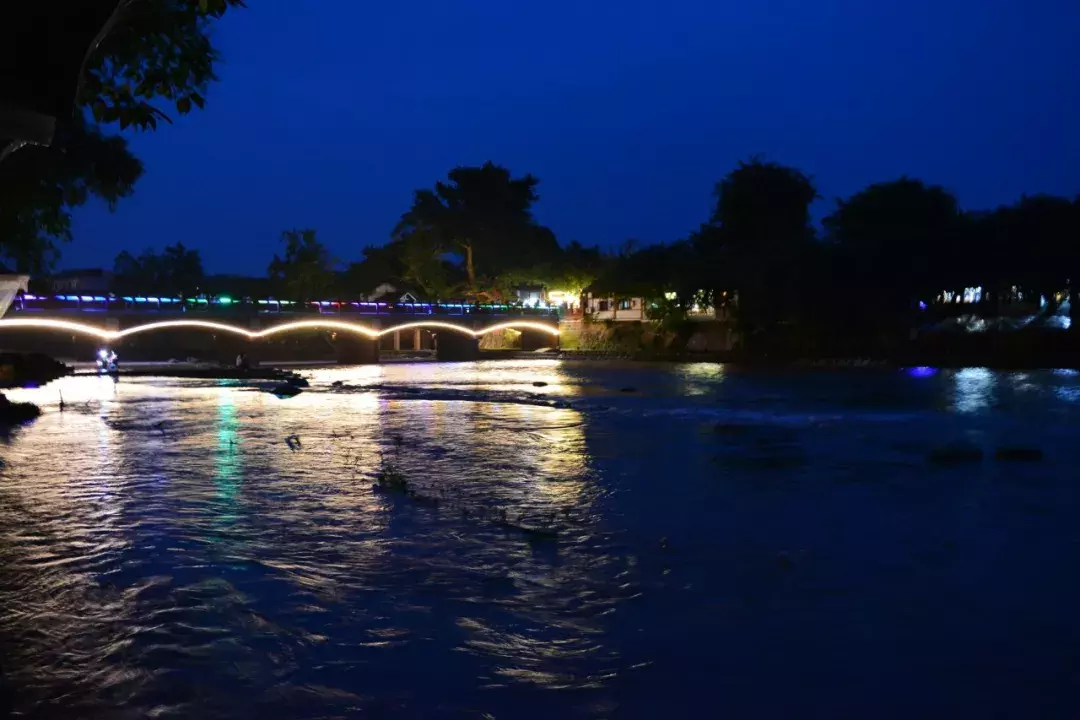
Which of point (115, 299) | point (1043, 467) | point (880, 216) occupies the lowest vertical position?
point (1043, 467)

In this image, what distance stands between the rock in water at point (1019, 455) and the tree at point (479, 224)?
6991 centimetres

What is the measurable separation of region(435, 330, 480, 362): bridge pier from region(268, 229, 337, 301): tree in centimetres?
1181

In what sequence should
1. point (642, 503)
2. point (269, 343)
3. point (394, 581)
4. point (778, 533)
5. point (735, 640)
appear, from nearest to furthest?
point (735, 640) < point (394, 581) < point (778, 533) < point (642, 503) < point (269, 343)

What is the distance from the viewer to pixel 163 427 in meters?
22.6

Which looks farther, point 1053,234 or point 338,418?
point 1053,234

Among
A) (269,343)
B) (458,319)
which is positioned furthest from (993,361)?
(269,343)

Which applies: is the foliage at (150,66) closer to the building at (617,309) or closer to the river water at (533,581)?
the river water at (533,581)

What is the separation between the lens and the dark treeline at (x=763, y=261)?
53375 millimetres

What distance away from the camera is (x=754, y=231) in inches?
2675

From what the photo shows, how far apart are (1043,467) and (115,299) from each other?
51.5m

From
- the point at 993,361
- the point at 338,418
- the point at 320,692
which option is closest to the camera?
the point at 320,692

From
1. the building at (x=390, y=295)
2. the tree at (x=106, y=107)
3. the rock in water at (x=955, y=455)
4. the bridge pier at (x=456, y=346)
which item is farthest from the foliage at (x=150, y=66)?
the building at (x=390, y=295)

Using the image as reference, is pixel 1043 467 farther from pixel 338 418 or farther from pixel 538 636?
pixel 338 418

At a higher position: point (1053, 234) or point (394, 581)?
point (1053, 234)
